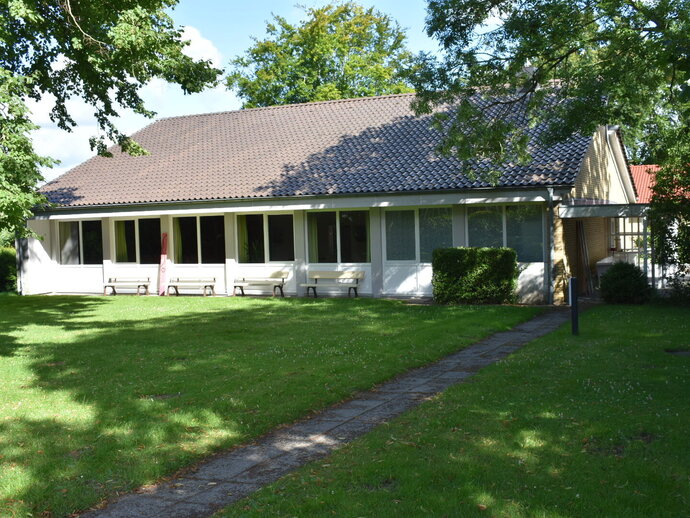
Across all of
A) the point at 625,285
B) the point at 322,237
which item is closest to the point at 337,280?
the point at 322,237

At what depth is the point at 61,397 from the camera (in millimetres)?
8633

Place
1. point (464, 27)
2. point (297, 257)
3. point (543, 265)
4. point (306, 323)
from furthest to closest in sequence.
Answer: point (297, 257), point (543, 265), point (306, 323), point (464, 27)

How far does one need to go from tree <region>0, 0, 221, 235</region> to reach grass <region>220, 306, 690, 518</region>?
6.45m

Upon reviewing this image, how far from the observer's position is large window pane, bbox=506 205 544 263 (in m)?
18.8

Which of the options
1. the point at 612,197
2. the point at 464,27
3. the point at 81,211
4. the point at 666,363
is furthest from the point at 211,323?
the point at 612,197

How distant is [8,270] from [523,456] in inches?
1027

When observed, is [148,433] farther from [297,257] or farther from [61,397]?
[297,257]

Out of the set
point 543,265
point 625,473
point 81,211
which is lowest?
point 625,473

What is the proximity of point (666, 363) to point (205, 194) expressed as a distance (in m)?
15.7

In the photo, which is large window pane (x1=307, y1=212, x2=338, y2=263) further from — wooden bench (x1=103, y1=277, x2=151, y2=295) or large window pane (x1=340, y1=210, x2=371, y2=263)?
wooden bench (x1=103, y1=277, x2=151, y2=295)

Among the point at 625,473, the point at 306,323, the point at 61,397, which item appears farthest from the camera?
the point at 306,323

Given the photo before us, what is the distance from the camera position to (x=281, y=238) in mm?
22422

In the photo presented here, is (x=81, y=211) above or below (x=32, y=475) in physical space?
above

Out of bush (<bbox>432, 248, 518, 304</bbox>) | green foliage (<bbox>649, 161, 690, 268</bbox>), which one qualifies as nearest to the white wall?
bush (<bbox>432, 248, 518, 304</bbox>)
